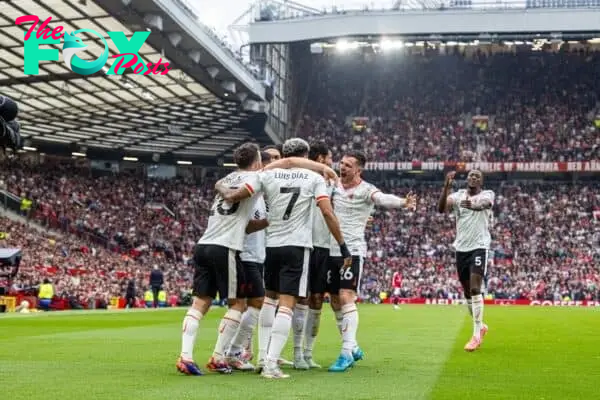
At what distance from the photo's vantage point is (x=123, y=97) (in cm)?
4519

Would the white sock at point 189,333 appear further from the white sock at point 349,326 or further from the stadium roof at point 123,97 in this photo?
the stadium roof at point 123,97

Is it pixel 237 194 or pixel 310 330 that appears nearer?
pixel 237 194

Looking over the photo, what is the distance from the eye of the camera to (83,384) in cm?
797

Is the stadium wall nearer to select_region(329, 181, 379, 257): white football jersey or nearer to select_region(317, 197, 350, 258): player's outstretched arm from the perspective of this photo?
select_region(329, 181, 379, 257): white football jersey

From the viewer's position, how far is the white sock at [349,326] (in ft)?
32.0

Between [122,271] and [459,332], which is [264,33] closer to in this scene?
[122,271]

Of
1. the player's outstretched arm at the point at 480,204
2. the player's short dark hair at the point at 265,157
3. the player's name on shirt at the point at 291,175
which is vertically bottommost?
the player's outstretched arm at the point at 480,204

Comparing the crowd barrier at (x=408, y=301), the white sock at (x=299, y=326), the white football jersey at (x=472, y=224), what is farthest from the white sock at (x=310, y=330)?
the crowd barrier at (x=408, y=301)

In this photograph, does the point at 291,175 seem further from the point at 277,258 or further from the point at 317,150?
the point at 317,150

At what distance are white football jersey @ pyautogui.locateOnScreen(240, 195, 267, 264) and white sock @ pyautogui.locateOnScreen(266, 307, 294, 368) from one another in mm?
1044

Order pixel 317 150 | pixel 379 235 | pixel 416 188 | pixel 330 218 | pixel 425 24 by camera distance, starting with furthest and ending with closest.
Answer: pixel 416 188, pixel 379 235, pixel 425 24, pixel 317 150, pixel 330 218

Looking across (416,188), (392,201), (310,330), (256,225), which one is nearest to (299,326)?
(310,330)

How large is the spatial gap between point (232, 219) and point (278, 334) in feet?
Result: 4.12

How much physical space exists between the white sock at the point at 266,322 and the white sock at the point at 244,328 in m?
0.21
